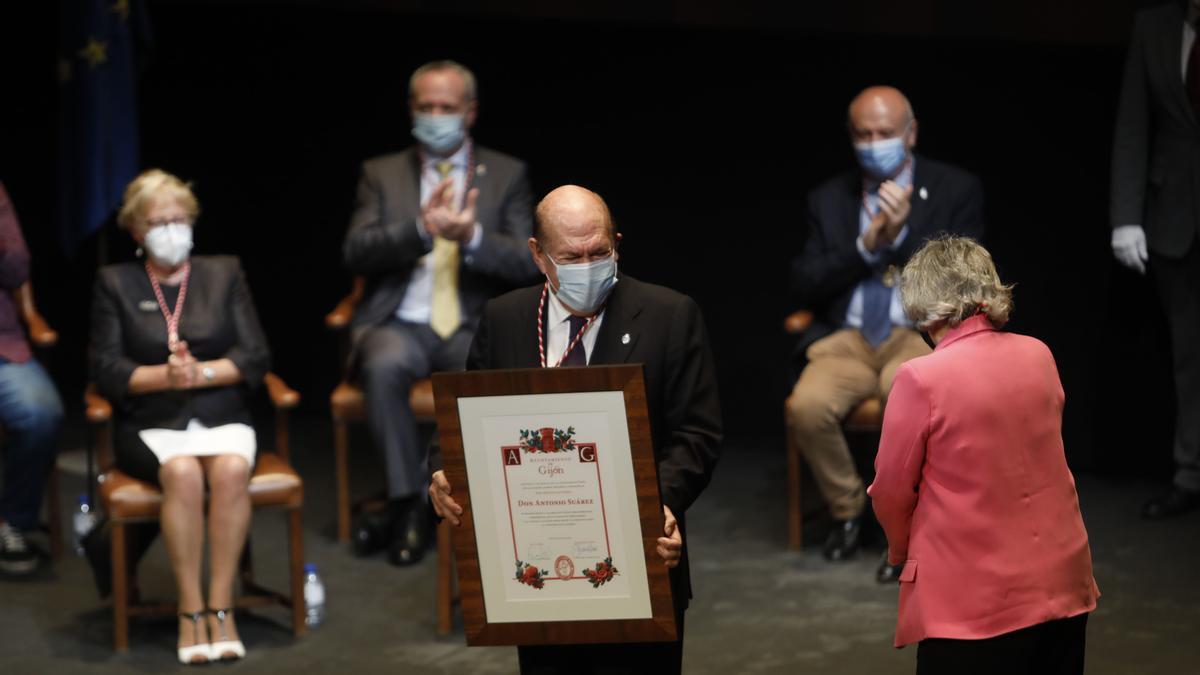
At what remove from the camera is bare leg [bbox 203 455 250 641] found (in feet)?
15.8

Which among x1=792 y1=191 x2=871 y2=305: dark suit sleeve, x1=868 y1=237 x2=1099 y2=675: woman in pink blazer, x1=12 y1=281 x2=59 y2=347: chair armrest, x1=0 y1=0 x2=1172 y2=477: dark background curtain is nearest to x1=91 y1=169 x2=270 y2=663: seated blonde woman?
x1=12 y1=281 x2=59 y2=347: chair armrest

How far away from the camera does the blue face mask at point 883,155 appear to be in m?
5.59

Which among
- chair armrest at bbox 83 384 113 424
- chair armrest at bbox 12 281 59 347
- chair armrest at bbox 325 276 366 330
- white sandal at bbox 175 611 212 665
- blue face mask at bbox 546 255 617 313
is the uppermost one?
blue face mask at bbox 546 255 617 313

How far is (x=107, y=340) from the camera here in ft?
16.8

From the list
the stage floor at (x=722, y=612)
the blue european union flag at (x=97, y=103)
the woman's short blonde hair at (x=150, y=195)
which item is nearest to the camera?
the stage floor at (x=722, y=612)

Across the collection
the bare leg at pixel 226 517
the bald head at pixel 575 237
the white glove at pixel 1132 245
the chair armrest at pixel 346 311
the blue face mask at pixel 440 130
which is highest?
the blue face mask at pixel 440 130

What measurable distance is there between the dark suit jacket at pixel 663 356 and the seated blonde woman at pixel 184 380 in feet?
5.70

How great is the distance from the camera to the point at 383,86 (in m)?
7.31

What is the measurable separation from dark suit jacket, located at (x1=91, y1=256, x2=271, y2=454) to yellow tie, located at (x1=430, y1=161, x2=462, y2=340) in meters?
0.75

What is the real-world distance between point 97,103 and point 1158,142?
12.7 feet

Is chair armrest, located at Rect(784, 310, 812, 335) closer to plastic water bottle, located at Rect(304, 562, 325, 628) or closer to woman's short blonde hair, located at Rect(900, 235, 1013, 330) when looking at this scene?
plastic water bottle, located at Rect(304, 562, 325, 628)

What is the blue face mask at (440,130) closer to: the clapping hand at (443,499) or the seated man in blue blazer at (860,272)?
the seated man in blue blazer at (860,272)

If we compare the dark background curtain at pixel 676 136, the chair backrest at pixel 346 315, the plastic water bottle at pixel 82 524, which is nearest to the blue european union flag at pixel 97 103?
the dark background curtain at pixel 676 136

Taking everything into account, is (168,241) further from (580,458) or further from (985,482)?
(985,482)
